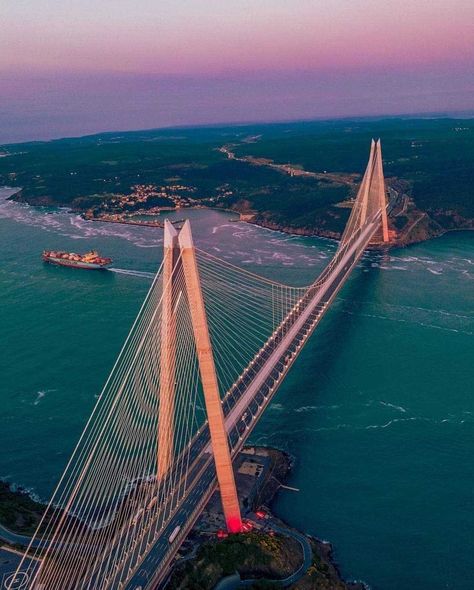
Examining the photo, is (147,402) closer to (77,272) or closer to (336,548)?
(336,548)

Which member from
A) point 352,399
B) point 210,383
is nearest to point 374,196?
point 352,399

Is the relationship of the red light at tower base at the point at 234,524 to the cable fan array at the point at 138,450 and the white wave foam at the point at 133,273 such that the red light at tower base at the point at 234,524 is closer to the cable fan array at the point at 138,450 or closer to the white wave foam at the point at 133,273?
the cable fan array at the point at 138,450

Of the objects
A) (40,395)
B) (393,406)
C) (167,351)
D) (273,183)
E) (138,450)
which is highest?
(273,183)

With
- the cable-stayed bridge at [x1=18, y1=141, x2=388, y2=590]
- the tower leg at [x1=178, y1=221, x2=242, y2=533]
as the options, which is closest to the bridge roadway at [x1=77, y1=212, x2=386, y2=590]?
the cable-stayed bridge at [x1=18, y1=141, x2=388, y2=590]

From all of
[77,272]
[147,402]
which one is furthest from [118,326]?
[77,272]

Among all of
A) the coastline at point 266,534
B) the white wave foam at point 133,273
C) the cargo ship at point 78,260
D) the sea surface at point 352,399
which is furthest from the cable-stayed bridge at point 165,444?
the cargo ship at point 78,260

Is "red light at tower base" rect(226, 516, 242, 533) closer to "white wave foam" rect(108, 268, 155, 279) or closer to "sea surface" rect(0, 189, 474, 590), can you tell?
"sea surface" rect(0, 189, 474, 590)

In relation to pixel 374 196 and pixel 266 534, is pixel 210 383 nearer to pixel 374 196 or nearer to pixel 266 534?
pixel 266 534
